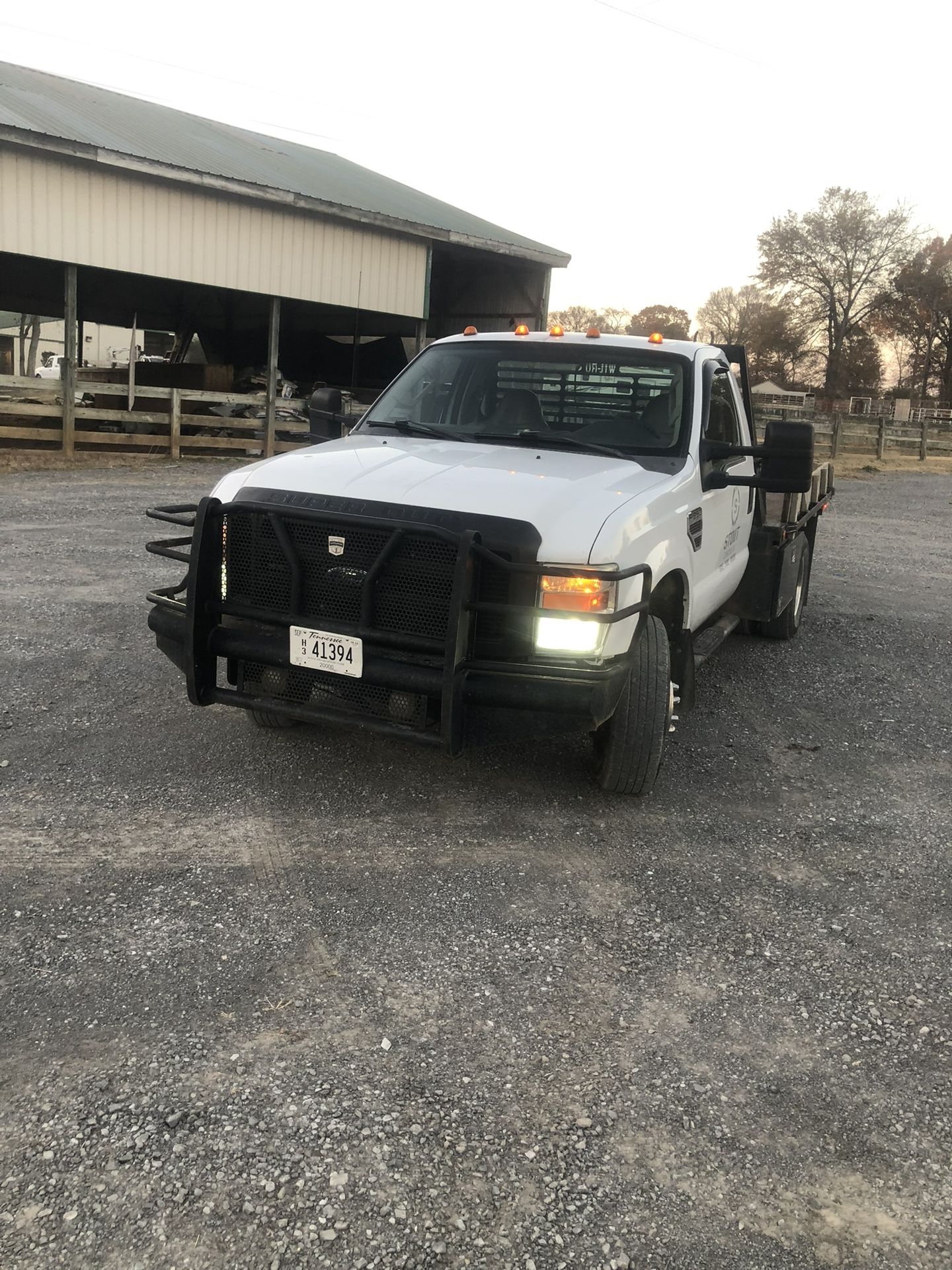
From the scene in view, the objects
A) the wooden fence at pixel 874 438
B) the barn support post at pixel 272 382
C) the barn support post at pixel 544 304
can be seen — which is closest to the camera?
the barn support post at pixel 272 382

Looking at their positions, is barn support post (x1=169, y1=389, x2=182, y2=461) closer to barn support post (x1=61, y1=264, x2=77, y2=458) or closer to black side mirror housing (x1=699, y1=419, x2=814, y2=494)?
barn support post (x1=61, y1=264, x2=77, y2=458)

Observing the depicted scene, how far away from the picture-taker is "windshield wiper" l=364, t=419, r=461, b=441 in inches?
210

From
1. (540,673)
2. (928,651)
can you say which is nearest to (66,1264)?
(540,673)

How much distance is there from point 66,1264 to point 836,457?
31.7 metres

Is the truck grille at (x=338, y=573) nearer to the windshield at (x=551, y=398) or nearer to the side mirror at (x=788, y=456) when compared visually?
the windshield at (x=551, y=398)

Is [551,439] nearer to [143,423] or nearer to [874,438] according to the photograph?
[143,423]

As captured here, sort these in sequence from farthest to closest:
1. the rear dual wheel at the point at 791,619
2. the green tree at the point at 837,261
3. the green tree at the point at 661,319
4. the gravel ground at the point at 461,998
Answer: the green tree at the point at 661,319 → the green tree at the point at 837,261 → the rear dual wheel at the point at 791,619 → the gravel ground at the point at 461,998

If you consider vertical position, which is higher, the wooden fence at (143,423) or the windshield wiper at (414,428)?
the windshield wiper at (414,428)

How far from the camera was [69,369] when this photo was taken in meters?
17.5

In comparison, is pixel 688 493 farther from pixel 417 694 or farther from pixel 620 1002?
pixel 620 1002

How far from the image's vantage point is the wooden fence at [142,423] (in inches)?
699

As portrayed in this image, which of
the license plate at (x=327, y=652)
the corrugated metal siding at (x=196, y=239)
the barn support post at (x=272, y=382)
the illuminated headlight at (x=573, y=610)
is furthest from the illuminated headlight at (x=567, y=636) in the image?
the barn support post at (x=272, y=382)

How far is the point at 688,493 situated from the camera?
498 cm

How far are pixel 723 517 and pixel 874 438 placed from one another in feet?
101
